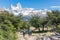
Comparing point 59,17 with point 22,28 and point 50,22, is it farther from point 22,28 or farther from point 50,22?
point 22,28

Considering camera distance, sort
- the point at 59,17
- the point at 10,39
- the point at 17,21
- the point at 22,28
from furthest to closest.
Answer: the point at 59,17
the point at 22,28
the point at 17,21
the point at 10,39

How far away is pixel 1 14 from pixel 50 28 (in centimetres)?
570

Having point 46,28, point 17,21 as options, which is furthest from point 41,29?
point 17,21

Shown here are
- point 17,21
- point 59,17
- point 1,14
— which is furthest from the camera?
point 59,17

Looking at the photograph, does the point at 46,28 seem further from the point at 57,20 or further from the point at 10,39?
the point at 10,39

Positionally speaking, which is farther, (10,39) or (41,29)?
(41,29)

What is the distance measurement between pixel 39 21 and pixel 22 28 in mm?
1982

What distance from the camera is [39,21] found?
51.7ft

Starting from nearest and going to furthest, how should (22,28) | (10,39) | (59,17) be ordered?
1. (10,39)
2. (22,28)
3. (59,17)

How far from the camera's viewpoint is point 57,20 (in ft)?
51.5

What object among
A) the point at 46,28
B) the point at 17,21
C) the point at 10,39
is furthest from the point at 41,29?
the point at 10,39

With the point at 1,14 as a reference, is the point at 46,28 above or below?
below

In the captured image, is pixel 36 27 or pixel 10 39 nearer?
pixel 10 39

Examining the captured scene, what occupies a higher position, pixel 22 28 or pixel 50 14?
pixel 50 14
